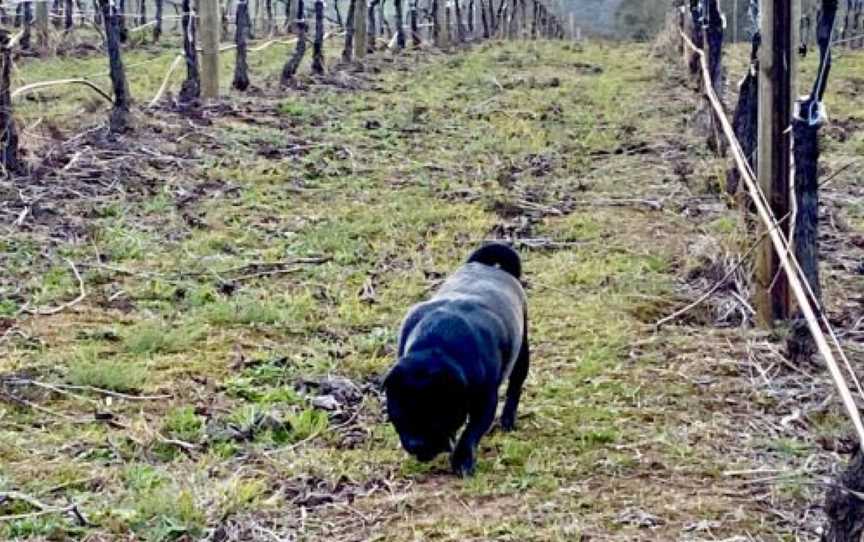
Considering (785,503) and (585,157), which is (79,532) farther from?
(585,157)

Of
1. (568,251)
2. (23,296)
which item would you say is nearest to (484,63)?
(568,251)

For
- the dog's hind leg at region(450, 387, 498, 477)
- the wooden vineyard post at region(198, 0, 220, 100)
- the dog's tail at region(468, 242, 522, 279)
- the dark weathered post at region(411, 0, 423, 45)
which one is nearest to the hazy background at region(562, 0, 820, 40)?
the dark weathered post at region(411, 0, 423, 45)

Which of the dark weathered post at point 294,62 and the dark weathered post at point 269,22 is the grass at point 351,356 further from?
the dark weathered post at point 269,22

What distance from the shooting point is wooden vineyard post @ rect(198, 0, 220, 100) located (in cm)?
1215

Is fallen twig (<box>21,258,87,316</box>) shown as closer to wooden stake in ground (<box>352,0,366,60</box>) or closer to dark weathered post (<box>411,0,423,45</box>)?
wooden stake in ground (<box>352,0,366,60</box>)

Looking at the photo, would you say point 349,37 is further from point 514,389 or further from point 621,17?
point 621,17

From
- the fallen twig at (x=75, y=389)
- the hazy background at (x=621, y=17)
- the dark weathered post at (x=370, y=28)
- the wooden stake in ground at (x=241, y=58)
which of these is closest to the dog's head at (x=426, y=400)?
the fallen twig at (x=75, y=389)

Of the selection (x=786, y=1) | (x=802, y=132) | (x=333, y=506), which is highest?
(x=786, y=1)

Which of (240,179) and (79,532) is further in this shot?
(240,179)

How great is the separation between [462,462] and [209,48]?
8.90m

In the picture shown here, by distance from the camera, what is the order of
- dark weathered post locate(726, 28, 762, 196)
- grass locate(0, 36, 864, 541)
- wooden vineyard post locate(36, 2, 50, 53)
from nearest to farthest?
grass locate(0, 36, 864, 541) < dark weathered post locate(726, 28, 762, 196) < wooden vineyard post locate(36, 2, 50, 53)

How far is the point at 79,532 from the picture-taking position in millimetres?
3588

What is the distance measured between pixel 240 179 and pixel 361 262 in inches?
89.3

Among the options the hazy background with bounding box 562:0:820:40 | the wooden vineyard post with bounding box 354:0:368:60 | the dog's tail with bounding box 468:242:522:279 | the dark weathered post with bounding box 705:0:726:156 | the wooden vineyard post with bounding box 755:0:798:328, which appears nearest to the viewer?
the dog's tail with bounding box 468:242:522:279
